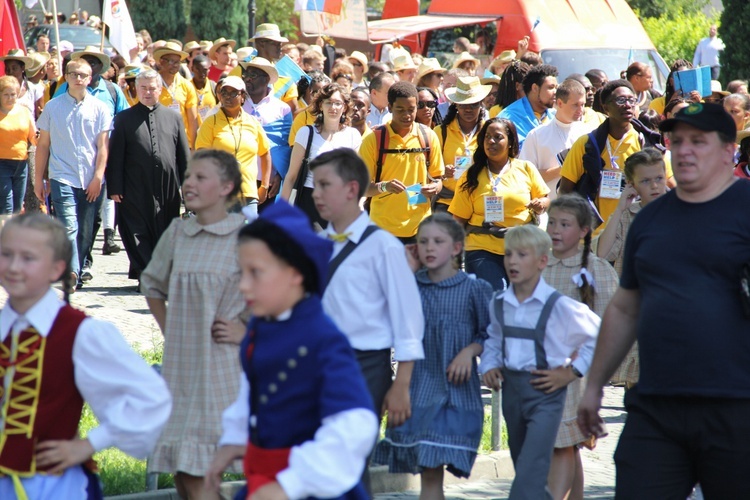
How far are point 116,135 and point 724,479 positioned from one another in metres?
8.32

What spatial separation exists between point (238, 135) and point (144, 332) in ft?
6.68

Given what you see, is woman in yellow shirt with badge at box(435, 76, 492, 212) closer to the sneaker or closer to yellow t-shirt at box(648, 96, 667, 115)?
yellow t-shirt at box(648, 96, 667, 115)

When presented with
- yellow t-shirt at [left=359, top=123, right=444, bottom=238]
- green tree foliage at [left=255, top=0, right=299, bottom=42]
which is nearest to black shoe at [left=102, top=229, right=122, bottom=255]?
yellow t-shirt at [left=359, top=123, right=444, bottom=238]

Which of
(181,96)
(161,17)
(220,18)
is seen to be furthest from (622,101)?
(161,17)

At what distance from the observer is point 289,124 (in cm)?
1257

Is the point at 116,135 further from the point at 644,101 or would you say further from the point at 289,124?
the point at 644,101

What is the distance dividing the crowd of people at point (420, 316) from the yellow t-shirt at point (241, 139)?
1.22 ft

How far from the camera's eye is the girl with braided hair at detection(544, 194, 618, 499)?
20.9 feet

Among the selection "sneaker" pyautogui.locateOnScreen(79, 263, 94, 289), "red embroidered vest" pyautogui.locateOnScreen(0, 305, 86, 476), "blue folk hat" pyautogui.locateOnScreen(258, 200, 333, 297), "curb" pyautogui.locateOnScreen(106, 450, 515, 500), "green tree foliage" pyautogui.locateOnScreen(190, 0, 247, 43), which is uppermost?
"green tree foliage" pyautogui.locateOnScreen(190, 0, 247, 43)

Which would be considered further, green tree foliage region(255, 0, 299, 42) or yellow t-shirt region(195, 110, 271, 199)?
green tree foliage region(255, 0, 299, 42)

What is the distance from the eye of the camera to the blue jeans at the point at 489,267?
27.9ft

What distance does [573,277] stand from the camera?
6.68 metres

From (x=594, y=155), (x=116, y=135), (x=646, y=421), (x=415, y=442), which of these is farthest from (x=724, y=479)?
(x=116, y=135)

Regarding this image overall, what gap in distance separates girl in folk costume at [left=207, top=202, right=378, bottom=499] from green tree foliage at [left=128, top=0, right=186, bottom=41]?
4101cm
